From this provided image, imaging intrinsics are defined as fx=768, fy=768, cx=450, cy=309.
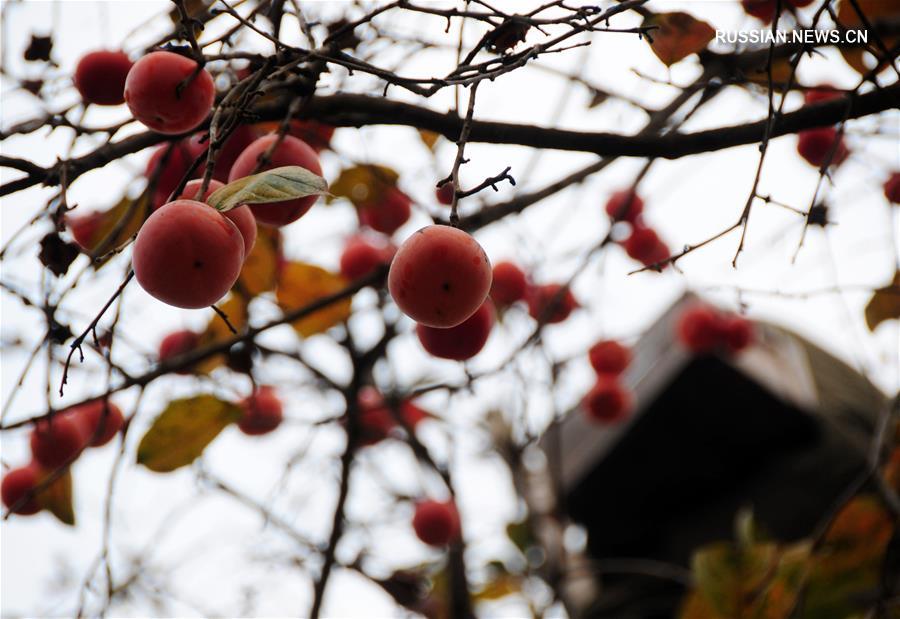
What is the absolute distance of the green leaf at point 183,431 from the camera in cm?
146

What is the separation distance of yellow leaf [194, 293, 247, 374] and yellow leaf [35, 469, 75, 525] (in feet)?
1.17

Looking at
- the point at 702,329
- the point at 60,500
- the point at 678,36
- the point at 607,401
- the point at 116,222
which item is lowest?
the point at 60,500

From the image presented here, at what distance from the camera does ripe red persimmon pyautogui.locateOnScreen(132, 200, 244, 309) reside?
703 mm

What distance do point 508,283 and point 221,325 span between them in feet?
2.51

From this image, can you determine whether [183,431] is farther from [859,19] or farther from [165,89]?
[859,19]

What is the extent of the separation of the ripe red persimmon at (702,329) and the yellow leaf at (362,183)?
4.29 ft

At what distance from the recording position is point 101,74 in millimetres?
1104

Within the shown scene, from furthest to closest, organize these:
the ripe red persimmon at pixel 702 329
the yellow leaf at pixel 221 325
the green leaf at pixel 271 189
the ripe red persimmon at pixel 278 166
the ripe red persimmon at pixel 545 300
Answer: the ripe red persimmon at pixel 702 329, the ripe red persimmon at pixel 545 300, the yellow leaf at pixel 221 325, the ripe red persimmon at pixel 278 166, the green leaf at pixel 271 189

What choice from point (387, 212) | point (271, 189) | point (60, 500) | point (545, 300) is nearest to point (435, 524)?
point (545, 300)

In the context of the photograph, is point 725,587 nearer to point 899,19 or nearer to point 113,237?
point 899,19

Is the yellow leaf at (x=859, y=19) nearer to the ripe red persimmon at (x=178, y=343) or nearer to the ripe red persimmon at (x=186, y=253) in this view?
the ripe red persimmon at (x=186, y=253)

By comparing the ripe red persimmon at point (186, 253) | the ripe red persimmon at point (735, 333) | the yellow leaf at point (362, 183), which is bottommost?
the ripe red persimmon at point (186, 253)

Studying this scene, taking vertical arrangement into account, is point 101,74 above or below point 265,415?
below

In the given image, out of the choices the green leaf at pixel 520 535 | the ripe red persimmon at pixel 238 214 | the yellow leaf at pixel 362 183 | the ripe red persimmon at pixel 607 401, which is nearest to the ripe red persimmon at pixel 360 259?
the yellow leaf at pixel 362 183
